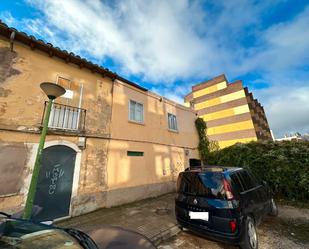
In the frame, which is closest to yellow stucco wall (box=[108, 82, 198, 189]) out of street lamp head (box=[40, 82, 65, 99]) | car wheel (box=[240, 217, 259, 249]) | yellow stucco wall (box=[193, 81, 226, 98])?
street lamp head (box=[40, 82, 65, 99])

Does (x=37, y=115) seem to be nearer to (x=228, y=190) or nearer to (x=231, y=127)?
(x=228, y=190)

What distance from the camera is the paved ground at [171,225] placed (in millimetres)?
3848

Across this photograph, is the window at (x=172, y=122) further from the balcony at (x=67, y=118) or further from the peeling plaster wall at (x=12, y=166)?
the peeling plaster wall at (x=12, y=166)

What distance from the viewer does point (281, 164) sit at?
7.81m

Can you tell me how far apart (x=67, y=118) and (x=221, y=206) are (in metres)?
5.96

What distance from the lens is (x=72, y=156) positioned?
602cm

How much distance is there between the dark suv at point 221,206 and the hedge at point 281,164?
189 inches

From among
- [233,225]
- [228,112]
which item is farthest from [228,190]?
[228,112]

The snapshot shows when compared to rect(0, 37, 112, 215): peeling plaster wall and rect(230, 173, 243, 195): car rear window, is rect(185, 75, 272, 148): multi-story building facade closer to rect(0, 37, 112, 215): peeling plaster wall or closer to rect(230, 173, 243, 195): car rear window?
rect(0, 37, 112, 215): peeling plaster wall

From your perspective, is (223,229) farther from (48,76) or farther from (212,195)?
(48,76)

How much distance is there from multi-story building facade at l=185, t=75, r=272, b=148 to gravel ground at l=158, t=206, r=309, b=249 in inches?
811

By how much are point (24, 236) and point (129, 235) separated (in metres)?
1.31

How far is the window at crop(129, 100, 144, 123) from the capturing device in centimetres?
857

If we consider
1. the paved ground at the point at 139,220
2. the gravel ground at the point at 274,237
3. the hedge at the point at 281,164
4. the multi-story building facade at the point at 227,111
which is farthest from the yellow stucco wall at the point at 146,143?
the multi-story building facade at the point at 227,111
